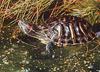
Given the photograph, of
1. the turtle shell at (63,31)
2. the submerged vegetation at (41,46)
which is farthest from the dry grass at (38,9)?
the turtle shell at (63,31)

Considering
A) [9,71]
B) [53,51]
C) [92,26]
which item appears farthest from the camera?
[92,26]

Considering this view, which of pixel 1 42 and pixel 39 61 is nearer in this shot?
pixel 39 61

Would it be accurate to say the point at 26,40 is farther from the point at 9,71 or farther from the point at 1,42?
the point at 9,71

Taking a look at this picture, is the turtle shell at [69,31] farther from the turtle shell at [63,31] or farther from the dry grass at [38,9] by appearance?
the dry grass at [38,9]

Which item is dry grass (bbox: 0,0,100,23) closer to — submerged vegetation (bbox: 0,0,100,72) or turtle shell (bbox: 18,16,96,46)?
submerged vegetation (bbox: 0,0,100,72)

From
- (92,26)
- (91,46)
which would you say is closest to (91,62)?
(91,46)

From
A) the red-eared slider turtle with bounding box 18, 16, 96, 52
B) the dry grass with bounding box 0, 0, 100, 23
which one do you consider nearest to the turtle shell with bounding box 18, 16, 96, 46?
the red-eared slider turtle with bounding box 18, 16, 96, 52
